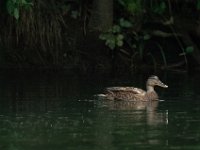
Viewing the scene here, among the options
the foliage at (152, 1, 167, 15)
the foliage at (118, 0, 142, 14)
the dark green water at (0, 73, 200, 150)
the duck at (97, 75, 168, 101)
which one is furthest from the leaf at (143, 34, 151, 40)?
the duck at (97, 75, 168, 101)

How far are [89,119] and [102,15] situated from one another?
862 centimetres

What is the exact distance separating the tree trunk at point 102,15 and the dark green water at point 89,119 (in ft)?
10.2

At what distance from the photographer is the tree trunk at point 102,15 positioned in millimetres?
21859

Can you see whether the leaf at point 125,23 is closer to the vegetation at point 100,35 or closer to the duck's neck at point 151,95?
the vegetation at point 100,35

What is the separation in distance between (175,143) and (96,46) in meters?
10.9

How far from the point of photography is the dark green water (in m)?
11.5

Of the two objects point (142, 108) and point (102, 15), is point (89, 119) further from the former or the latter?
point (102, 15)

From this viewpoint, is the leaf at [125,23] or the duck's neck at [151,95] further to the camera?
the leaf at [125,23]

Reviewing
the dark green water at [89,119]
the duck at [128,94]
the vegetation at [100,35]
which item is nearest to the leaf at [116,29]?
the vegetation at [100,35]

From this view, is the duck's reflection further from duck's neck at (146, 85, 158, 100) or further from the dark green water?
duck's neck at (146, 85, 158, 100)

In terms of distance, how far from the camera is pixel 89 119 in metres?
13.5

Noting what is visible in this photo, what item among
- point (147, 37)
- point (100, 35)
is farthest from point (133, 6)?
point (100, 35)

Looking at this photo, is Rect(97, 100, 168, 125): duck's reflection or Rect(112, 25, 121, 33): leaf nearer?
Rect(97, 100, 168, 125): duck's reflection

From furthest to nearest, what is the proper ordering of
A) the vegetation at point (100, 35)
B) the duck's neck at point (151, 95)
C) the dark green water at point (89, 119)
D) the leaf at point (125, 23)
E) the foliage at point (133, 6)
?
the leaf at point (125, 23) < the vegetation at point (100, 35) < the foliage at point (133, 6) < the duck's neck at point (151, 95) < the dark green water at point (89, 119)
